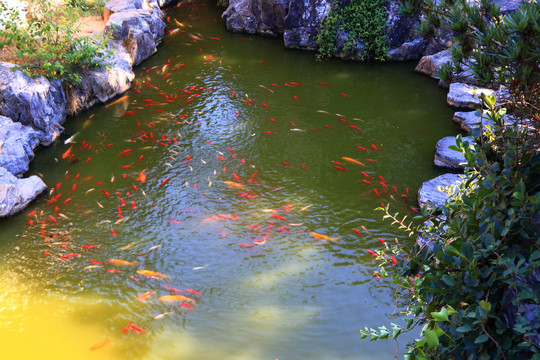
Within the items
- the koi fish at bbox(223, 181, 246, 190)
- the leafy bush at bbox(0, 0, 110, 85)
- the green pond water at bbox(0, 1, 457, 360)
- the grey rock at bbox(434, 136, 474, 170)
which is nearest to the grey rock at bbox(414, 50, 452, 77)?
the green pond water at bbox(0, 1, 457, 360)

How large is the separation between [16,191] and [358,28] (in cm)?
640

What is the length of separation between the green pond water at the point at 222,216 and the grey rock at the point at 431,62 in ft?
0.65

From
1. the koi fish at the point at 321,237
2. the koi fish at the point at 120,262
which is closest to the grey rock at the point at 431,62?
the koi fish at the point at 321,237

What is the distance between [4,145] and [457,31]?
564 cm

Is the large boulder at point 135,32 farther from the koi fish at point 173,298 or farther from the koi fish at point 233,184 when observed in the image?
the koi fish at point 173,298

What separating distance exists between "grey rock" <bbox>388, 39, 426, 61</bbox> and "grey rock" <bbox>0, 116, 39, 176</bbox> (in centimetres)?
637

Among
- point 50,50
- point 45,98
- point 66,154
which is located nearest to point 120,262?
point 66,154

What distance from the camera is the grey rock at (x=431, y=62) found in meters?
8.05

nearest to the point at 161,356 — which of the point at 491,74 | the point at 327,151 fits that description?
the point at 491,74

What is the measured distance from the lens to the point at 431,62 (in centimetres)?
813

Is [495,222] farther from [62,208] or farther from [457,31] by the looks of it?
[62,208]

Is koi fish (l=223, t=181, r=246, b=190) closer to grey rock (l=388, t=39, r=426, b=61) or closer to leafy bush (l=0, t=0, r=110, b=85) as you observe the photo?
leafy bush (l=0, t=0, r=110, b=85)

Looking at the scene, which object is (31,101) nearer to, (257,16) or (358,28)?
(257,16)

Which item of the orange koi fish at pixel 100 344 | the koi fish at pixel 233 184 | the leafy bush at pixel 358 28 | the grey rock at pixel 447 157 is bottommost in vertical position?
the orange koi fish at pixel 100 344
